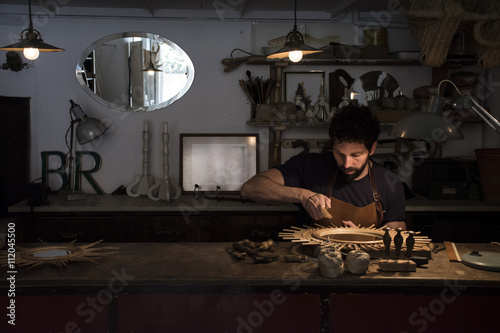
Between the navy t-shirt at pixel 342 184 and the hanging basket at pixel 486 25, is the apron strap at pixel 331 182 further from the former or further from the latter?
the hanging basket at pixel 486 25

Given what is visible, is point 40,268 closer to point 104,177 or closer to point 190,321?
point 190,321

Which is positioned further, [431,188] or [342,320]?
[431,188]

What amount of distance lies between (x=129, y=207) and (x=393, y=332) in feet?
9.45

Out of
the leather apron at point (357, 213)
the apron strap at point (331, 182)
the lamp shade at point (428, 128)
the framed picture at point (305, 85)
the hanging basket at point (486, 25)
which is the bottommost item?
the leather apron at point (357, 213)

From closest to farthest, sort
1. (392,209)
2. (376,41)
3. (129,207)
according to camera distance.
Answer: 1. (392,209)
2. (129,207)
3. (376,41)

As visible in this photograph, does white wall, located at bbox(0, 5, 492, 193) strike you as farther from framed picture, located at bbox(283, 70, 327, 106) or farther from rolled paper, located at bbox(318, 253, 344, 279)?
rolled paper, located at bbox(318, 253, 344, 279)

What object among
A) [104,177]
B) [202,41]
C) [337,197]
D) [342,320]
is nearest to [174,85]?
[202,41]

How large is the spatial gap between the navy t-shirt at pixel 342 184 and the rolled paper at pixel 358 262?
40.9 inches

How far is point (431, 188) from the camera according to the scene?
16.3ft

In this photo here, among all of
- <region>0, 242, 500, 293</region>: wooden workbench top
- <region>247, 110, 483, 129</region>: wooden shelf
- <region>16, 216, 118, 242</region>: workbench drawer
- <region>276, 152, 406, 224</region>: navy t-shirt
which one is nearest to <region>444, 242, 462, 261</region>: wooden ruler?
<region>0, 242, 500, 293</region>: wooden workbench top

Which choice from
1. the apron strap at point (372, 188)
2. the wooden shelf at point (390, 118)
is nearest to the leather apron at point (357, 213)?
the apron strap at point (372, 188)

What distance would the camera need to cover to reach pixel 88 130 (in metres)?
5.00

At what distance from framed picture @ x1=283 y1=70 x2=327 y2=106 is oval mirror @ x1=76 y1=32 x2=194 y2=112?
3.38 ft

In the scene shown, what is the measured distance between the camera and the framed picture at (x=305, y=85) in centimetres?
542
